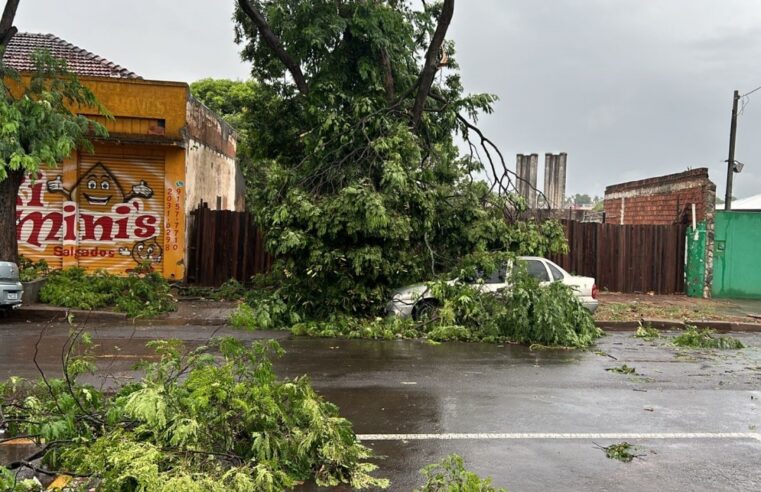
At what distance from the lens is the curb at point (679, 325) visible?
1348cm

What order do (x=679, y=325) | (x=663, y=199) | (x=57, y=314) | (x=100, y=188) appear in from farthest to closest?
1. (x=663, y=199)
2. (x=100, y=188)
3. (x=679, y=325)
4. (x=57, y=314)

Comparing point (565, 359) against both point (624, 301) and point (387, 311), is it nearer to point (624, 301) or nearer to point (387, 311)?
point (387, 311)

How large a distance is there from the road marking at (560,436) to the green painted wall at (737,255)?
558 inches

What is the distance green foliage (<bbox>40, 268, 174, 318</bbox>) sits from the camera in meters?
13.6

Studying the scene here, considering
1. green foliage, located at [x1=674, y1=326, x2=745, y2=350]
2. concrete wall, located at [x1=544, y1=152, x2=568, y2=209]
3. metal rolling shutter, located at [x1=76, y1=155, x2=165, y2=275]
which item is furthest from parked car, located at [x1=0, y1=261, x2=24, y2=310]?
concrete wall, located at [x1=544, y1=152, x2=568, y2=209]

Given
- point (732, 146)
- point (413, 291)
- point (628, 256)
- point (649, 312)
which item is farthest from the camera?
point (732, 146)

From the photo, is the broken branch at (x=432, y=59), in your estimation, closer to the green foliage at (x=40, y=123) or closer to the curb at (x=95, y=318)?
the curb at (x=95, y=318)

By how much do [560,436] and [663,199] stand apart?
17471 mm

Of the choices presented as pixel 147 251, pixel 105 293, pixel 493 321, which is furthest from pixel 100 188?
pixel 493 321

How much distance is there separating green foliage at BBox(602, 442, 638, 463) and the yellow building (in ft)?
45.6

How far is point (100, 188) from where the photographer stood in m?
17.3

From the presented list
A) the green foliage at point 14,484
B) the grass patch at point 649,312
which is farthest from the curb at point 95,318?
the green foliage at point 14,484

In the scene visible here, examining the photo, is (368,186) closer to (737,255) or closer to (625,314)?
(625,314)

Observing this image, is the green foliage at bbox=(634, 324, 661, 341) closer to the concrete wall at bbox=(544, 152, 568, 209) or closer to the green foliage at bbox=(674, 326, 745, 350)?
the green foliage at bbox=(674, 326, 745, 350)
